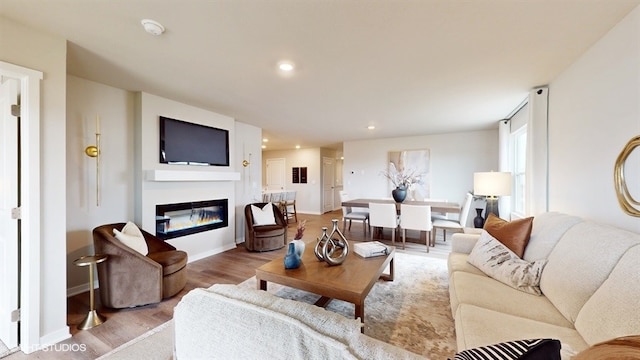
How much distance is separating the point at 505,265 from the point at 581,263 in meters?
0.52

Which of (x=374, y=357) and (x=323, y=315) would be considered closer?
(x=374, y=357)

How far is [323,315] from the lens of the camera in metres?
0.69

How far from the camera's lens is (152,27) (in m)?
1.67

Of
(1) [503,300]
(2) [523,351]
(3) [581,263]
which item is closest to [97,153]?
(2) [523,351]

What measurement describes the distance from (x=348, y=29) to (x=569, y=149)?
2.39 meters

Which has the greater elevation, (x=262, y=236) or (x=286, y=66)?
(x=286, y=66)

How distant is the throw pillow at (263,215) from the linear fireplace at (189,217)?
1.68 ft

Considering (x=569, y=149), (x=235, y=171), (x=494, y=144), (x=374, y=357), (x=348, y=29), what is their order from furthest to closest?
(x=494, y=144)
(x=235, y=171)
(x=569, y=149)
(x=348, y=29)
(x=374, y=357)

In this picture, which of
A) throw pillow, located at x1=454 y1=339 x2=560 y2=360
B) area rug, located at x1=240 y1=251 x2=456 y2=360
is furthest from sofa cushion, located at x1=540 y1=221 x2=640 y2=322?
throw pillow, located at x1=454 y1=339 x2=560 y2=360

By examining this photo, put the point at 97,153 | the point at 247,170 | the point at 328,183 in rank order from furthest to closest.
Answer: the point at 328,183, the point at 247,170, the point at 97,153

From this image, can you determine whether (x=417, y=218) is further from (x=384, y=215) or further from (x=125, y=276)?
(x=125, y=276)

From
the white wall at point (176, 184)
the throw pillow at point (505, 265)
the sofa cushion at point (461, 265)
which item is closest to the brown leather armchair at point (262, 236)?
the white wall at point (176, 184)

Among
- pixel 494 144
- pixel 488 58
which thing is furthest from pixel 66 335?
pixel 494 144

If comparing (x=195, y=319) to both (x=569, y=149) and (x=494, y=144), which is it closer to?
(x=569, y=149)
